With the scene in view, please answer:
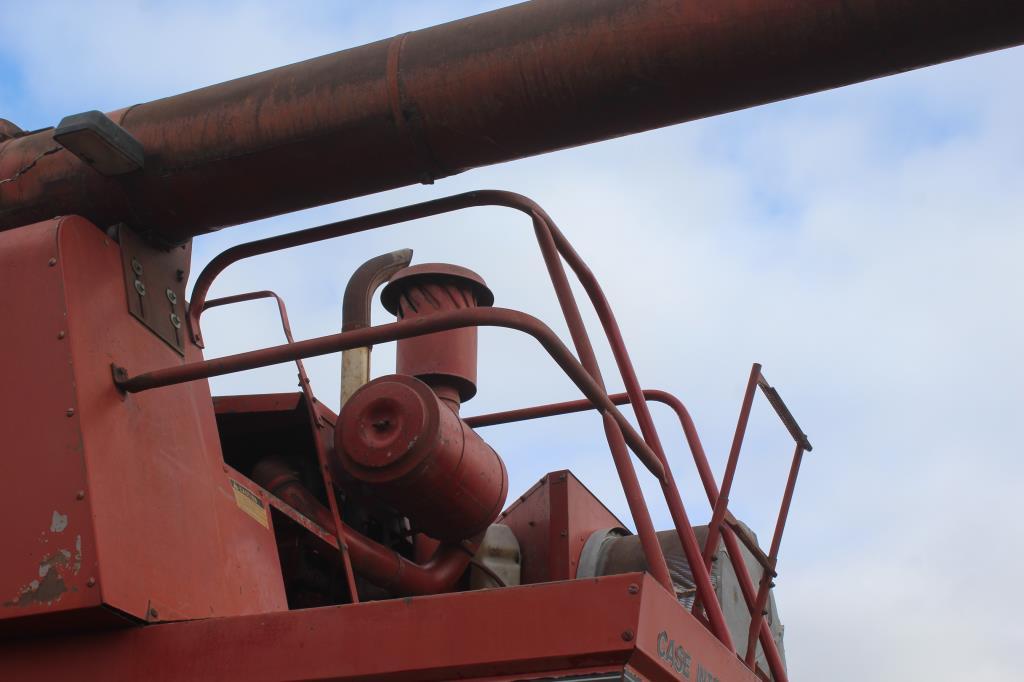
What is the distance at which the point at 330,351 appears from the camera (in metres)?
3.33

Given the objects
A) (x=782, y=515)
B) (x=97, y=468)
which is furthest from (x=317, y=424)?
(x=782, y=515)

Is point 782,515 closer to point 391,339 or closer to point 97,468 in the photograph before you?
point 391,339

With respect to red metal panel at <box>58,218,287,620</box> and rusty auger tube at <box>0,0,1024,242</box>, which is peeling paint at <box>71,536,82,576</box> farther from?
rusty auger tube at <box>0,0,1024,242</box>

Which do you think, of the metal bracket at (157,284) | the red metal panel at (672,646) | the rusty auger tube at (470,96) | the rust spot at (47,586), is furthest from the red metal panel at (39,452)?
the red metal panel at (672,646)

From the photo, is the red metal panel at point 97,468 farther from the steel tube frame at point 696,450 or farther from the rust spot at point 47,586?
the steel tube frame at point 696,450

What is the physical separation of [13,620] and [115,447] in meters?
0.50

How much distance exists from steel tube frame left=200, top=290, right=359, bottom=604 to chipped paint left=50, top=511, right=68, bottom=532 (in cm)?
93

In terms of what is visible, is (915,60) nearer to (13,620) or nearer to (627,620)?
(627,620)

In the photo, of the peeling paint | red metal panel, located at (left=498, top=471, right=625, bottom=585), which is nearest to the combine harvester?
the peeling paint

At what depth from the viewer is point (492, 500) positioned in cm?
444

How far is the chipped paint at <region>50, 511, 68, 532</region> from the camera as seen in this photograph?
3.17 meters

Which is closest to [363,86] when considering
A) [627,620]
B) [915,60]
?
[915,60]

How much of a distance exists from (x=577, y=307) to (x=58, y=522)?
1.50 metres

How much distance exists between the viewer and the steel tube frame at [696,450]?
171 inches
